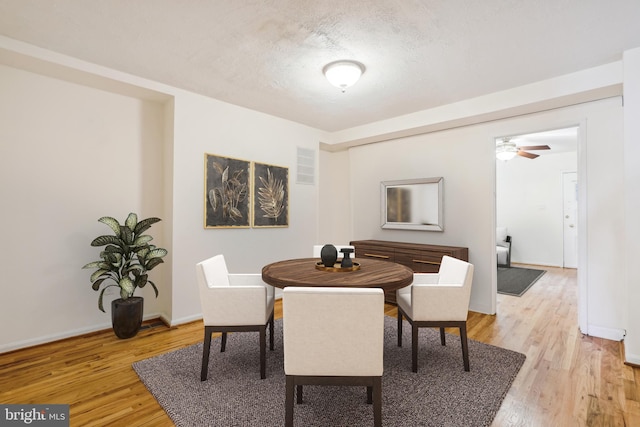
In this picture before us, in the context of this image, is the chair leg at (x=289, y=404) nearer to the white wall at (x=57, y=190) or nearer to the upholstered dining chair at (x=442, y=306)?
the upholstered dining chair at (x=442, y=306)

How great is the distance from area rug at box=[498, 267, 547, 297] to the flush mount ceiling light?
4.05m

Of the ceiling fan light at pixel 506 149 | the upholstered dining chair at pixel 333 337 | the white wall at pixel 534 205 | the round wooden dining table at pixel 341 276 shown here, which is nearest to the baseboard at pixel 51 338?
the round wooden dining table at pixel 341 276

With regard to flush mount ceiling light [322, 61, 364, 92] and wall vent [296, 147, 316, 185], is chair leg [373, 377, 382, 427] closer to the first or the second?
flush mount ceiling light [322, 61, 364, 92]

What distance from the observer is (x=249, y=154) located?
3990mm

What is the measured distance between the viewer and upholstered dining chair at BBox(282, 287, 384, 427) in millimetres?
1537

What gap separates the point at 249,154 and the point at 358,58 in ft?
6.42

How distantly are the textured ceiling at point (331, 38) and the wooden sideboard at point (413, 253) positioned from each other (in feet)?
6.18

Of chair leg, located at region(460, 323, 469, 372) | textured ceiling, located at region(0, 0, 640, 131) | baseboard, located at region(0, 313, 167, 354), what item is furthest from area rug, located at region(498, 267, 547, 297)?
baseboard, located at region(0, 313, 167, 354)

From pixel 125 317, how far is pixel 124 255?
0.60 meters

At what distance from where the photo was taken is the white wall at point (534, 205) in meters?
6.68

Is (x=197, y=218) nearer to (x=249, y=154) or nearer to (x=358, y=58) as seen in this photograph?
(x=249, y=154)

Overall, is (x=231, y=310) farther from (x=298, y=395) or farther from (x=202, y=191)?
(x=202, y=191)

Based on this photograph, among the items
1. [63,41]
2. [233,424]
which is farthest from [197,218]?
[233,424]

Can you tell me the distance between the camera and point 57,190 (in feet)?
9.50
